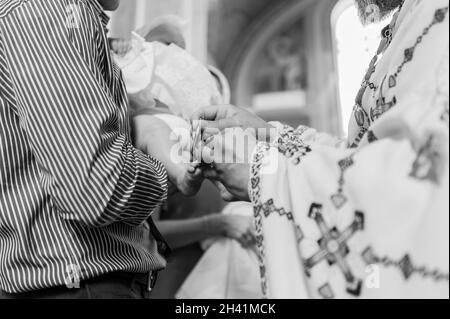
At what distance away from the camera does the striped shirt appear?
0.62 m

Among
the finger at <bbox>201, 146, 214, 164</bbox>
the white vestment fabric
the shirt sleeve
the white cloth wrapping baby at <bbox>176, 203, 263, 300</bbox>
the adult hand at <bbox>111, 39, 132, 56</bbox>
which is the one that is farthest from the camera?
the white cloth wrapping baby at <bbox>176, 203, 263, 300</bbox>

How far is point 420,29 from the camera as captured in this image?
0.61m

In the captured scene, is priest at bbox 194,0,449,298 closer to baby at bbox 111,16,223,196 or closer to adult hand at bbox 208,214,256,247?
baby at bbox 111,16,223,196

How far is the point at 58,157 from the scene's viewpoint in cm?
62

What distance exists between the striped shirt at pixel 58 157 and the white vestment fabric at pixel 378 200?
0.19m

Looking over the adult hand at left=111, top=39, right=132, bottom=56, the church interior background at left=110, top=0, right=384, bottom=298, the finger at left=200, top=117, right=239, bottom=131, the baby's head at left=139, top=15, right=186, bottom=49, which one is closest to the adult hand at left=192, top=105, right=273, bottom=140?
the finger at left=200, top=117, right=239, bottom=131

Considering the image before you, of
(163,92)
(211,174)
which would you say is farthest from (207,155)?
→ (163,92)

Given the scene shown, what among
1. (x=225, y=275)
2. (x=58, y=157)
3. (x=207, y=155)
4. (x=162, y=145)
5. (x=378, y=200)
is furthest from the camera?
(x=225, y=275)

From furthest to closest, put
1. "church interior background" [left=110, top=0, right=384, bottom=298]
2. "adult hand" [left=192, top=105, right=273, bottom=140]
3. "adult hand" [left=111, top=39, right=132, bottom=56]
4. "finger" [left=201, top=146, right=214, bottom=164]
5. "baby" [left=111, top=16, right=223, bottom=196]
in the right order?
"church interior background" [left=110, top=0, right=384, bottom=298] < "adult hand" [left=111, top=39, right=132, bottom=56] < "baby" [left=111, top=16, right=223, bottom=196] < "adult hand" [left=192, top=105, right=273, bottom=140] < "finger" [left=201, top=146, right=214, bottom=164]

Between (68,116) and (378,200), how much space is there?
41 centimetres

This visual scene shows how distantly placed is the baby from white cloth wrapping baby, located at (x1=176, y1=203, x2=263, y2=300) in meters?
0.41

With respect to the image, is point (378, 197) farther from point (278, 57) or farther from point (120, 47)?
point (278, 57)

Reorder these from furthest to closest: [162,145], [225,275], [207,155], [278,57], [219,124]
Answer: [278,57], [225,275], [162,145], [219,124], [207,155]
